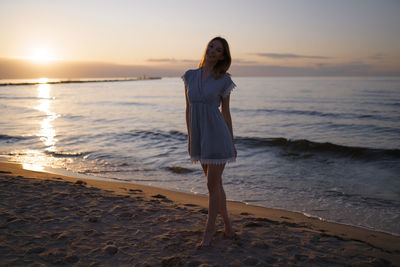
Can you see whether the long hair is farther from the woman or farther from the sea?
the sea

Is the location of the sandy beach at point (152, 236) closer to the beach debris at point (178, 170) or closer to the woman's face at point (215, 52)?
the woman's face at point (215, 52)

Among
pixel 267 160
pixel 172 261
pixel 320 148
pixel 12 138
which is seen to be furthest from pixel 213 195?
pixel 12 138

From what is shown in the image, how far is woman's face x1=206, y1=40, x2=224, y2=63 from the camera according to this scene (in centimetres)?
293

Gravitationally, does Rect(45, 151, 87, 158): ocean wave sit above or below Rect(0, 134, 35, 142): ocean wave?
below

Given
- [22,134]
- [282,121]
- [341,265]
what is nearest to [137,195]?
[341,265]

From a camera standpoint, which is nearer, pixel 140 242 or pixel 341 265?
pixel 341 265

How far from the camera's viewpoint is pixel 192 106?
303 cm

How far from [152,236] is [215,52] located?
2304 mm

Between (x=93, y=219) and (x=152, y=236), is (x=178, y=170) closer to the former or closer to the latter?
(x=93, y=219)

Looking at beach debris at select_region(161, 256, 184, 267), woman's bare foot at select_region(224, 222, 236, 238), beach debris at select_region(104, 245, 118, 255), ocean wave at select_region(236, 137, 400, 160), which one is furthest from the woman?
ocean wave at select_region(236, 137, 400, 160)

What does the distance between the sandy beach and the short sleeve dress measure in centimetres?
111

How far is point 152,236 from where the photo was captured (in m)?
3.60

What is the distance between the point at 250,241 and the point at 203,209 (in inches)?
52.7

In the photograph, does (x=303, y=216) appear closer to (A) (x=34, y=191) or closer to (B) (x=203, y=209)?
(B) (x=203, y=209)
